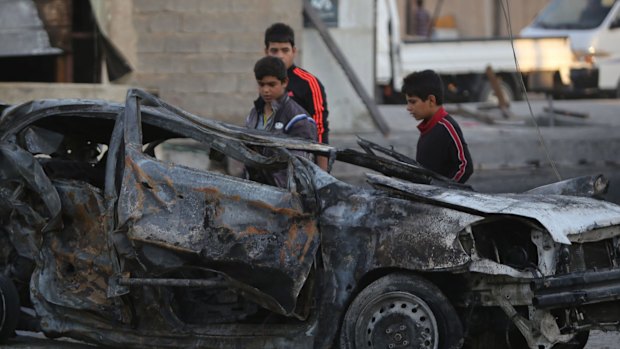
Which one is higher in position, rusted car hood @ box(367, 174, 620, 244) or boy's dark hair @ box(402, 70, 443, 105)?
boy's dark hair @ box(402, 70, 443, 105)

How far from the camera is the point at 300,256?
6.74 meters

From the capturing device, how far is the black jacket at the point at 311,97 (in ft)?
28.9

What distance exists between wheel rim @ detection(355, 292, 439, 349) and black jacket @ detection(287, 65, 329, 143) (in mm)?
2284

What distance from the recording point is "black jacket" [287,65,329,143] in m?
8.80

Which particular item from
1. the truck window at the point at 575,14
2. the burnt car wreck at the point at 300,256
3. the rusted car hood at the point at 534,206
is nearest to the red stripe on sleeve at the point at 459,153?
the burnt car wreck at the point at 300,256

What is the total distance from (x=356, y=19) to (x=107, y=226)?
11120 millimetres

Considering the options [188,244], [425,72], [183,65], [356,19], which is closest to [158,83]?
[183,65]

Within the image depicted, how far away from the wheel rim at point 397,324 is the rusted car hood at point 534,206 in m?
0.52

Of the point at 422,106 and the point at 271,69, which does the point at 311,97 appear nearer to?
the point at 271,69

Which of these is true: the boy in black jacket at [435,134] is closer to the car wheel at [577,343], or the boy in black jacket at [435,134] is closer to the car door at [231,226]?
the car wheel at [577,343]

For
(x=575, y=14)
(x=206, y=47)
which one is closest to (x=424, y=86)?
(x=206, y=47)

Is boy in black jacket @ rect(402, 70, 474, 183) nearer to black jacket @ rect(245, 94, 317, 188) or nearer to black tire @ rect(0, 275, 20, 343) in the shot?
black jacket @ rect(245, 94, 317, 188)

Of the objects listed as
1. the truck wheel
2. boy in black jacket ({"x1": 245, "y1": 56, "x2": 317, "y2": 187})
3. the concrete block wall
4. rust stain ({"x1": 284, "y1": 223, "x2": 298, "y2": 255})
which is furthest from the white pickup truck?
rust stain ({"x1": 284, "y1": 223, "x2": 298, "y2": 255})

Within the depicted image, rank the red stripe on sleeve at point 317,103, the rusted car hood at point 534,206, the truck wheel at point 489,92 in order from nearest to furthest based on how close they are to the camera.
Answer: the rusted car hood at point 534,206 < the red stripe on sleeve at point 317,103 < the truck wheel at point 489,92
